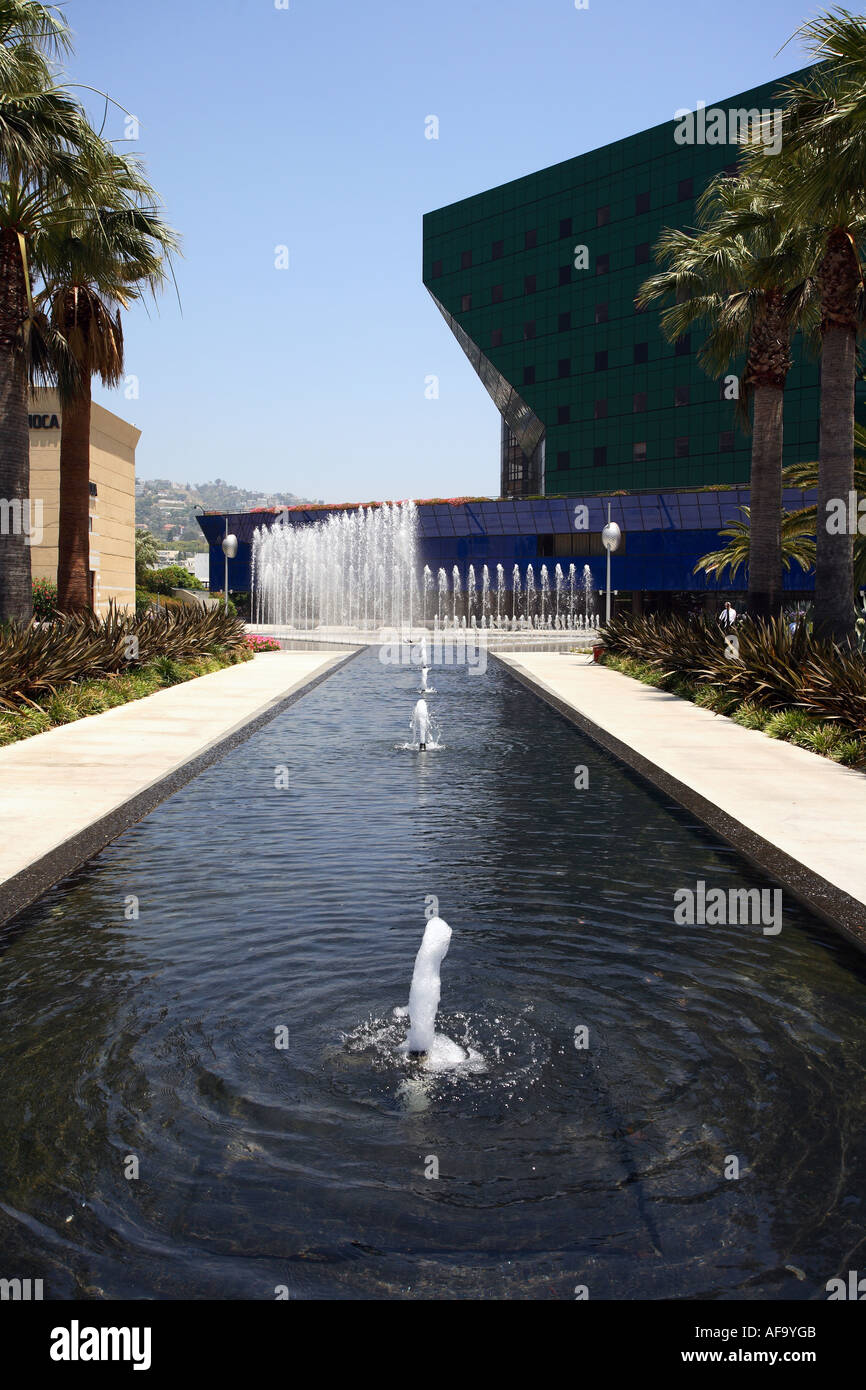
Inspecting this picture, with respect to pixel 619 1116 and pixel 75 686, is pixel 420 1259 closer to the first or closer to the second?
pixel 619 1116

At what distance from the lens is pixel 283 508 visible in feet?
275

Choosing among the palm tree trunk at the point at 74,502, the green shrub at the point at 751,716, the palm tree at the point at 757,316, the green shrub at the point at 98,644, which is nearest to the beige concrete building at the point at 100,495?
the green shrub at the point at 98,644

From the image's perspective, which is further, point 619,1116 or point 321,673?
point 321,673

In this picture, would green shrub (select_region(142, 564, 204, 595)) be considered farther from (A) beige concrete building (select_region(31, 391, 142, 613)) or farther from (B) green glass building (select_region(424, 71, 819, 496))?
(A) beige concrete building (select_region(31, 391, 142, 613))

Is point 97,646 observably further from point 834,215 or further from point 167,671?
point 834,215

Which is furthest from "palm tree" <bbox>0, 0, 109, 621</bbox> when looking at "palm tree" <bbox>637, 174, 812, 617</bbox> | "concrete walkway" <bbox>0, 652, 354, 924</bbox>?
"palm tree" <bbox>637, 174, 812, 617</bbox>

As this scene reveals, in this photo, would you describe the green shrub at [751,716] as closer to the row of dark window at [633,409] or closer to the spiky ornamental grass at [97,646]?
the spiky ornamental grass at [97,646]

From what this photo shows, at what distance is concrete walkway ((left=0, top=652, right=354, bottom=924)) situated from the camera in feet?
28.5

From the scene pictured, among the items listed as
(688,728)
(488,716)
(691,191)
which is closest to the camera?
(688,728)

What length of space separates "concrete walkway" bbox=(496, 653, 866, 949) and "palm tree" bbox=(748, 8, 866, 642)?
10.3ft

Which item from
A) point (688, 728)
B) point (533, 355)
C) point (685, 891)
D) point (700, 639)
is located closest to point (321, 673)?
point (700, 639)

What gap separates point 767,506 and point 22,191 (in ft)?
48.0
